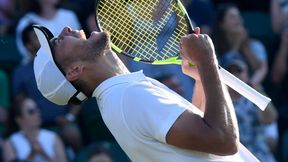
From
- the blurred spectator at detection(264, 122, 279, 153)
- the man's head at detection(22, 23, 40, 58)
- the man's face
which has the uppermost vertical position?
the man's face

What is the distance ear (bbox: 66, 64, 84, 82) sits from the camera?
4648mm

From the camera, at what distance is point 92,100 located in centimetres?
923

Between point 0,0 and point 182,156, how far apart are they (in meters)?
5.72

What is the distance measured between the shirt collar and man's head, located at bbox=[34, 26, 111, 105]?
0.14 meters

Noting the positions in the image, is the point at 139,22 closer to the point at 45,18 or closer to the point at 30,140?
the point at 30,140

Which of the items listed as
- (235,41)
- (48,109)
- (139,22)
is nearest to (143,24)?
(139,22)

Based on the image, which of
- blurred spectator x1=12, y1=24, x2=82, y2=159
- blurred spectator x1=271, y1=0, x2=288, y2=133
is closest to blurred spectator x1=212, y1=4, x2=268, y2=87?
blurred spectator x1=271, y1=0, x2=288, y2=133

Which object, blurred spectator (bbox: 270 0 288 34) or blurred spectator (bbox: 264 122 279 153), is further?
blurred spectator (bbox: 270 0 288 34)

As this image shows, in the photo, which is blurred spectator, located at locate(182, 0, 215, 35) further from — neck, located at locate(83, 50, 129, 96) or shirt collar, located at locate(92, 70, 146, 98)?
shirt collar, located at locate(92, 70, 146, 98)

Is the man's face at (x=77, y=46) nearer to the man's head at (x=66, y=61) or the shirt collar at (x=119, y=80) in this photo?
the man's head at (x=66, y=61)

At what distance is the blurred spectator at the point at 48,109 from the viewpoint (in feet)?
29.3

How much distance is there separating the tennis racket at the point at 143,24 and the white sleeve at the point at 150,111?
1.96 feet

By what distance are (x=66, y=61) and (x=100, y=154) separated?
12.1ft

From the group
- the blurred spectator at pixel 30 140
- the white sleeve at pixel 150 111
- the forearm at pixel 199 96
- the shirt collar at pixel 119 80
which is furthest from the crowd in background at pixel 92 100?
the white sleeve at pixel 150 111
